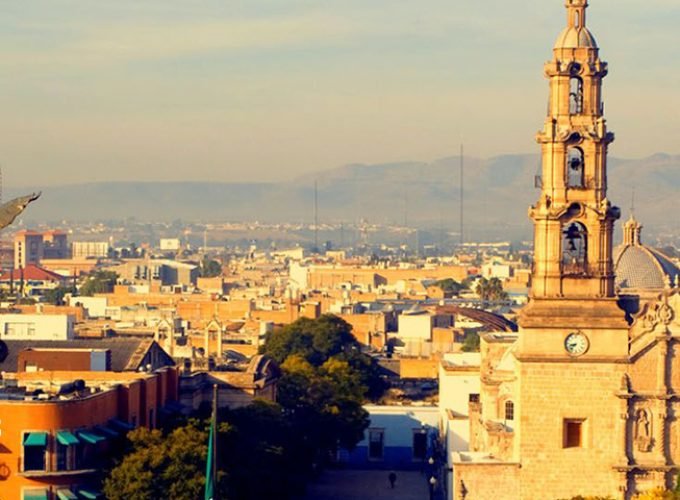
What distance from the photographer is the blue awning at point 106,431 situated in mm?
62438

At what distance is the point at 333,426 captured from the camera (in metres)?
87.6

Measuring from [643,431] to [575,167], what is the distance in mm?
6972

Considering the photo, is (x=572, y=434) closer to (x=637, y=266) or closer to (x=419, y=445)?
(x=419, y=445)

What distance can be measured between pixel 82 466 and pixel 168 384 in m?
13.5

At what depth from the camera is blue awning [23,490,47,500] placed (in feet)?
197

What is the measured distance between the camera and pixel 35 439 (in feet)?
197

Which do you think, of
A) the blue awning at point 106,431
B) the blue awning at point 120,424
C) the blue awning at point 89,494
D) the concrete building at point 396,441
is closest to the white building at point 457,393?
the concrete building at point 396,441

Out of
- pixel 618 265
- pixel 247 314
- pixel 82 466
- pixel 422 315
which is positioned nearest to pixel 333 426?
pixel 618 265

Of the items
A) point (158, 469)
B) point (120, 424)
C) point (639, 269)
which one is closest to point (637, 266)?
point (639, 269)

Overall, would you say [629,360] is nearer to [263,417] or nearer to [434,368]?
[263,417]

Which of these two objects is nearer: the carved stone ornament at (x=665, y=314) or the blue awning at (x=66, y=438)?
the blue awning at (x=66, y=438)

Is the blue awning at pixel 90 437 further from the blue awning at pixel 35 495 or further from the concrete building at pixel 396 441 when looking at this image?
the concrete building at pixel 396 441

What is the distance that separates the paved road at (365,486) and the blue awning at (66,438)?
19548 millimetres

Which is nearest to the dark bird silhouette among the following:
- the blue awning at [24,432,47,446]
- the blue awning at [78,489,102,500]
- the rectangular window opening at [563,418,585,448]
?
the blue awning at [24,432,47,446]
